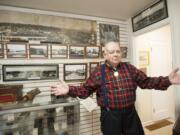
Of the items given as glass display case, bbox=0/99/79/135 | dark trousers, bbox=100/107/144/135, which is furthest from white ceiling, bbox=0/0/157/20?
dark trousers, bbox=100/107/144/135

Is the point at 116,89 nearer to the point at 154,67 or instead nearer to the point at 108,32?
the point at 108,32

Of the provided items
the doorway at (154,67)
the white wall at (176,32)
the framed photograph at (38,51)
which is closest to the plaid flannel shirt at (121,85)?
the white wall at (176,32)

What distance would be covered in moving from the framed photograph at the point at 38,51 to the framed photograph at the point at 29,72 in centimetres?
16

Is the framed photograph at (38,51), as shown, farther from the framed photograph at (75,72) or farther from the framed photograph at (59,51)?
the framed photograph at (75,72)

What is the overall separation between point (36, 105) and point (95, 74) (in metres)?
0.75

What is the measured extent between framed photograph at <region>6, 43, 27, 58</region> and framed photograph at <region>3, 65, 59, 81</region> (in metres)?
0.15

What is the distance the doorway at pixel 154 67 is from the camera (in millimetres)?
3576

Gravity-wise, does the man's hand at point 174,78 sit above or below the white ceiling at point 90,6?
below

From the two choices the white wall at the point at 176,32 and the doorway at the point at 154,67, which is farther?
the doorway at the point at 154,67

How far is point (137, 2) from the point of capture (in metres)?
2.24

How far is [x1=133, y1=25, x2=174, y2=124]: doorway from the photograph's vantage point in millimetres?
3576

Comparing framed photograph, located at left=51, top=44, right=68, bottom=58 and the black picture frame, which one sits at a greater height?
framed photograph, located at left=51, top=44, right=68, bottom=58

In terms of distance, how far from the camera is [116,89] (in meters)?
1.67

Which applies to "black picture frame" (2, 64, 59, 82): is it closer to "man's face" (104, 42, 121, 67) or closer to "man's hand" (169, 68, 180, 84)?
"man's face" (104, 42, 121, 67)
